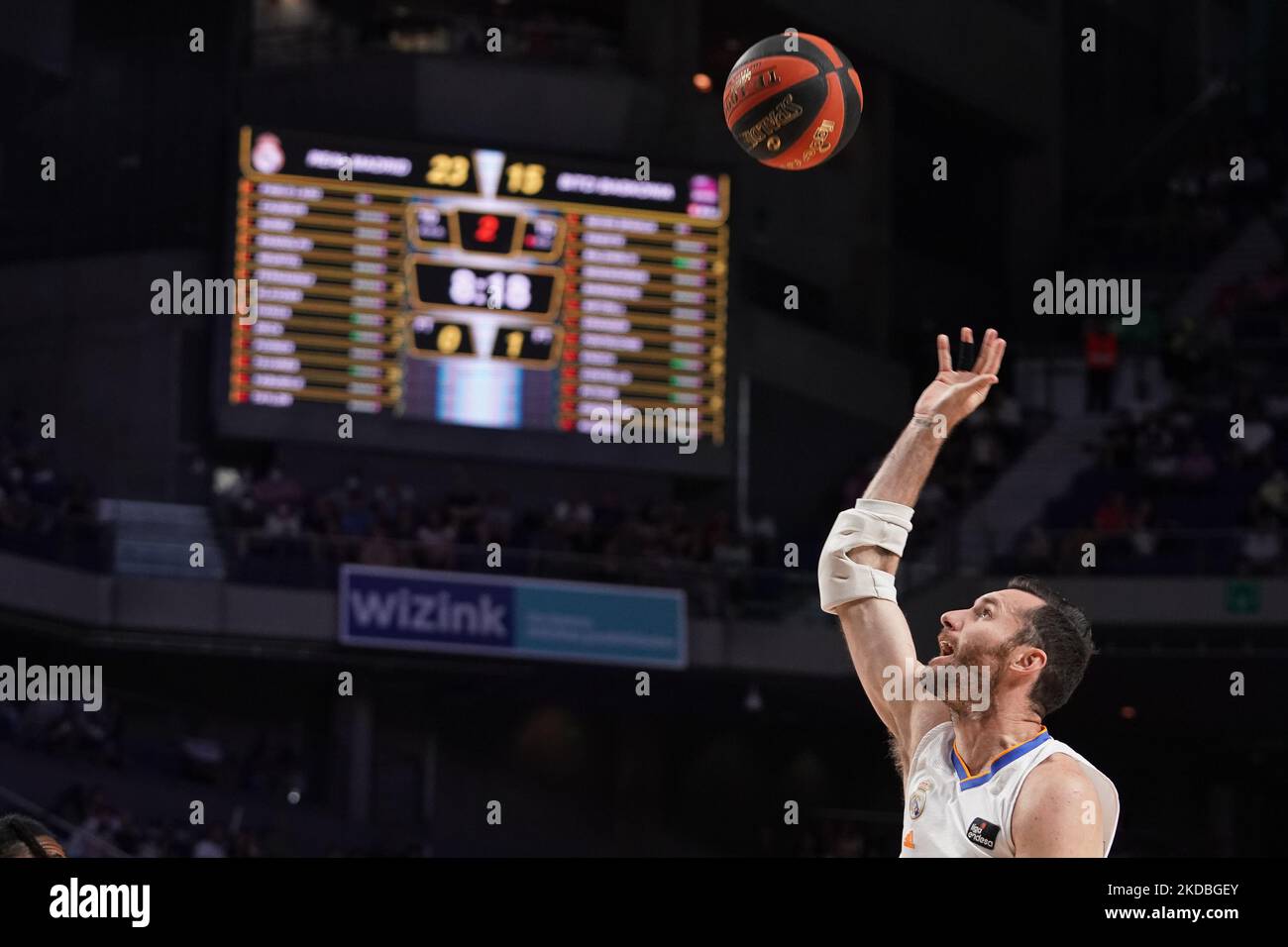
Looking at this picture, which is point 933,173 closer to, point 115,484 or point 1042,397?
point 1042,397

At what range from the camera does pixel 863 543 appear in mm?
4090

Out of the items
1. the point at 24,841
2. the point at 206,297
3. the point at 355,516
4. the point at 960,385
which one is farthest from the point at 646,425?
the point at 24,841

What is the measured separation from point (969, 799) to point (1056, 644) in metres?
0.33

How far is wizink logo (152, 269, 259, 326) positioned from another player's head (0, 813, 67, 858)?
16726mm

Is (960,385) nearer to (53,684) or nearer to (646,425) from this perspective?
(53,684)

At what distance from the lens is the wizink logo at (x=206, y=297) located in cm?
1956

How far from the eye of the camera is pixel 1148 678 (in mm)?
20094

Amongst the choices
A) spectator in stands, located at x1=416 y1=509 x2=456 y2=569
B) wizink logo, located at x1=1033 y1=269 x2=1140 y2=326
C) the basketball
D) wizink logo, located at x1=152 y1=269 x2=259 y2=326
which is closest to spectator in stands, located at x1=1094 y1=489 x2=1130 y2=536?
wizink logo, located at x1=1033 y1=269 x2=1140 y2=326

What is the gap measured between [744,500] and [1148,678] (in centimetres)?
469

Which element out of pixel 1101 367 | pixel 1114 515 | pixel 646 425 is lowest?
Answer: pixel 1114 515

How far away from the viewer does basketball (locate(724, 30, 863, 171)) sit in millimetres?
7938

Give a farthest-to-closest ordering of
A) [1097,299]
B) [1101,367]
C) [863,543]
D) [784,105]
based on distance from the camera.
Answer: [1097,299] < [1101,367] < [784,105] < [863,543]
